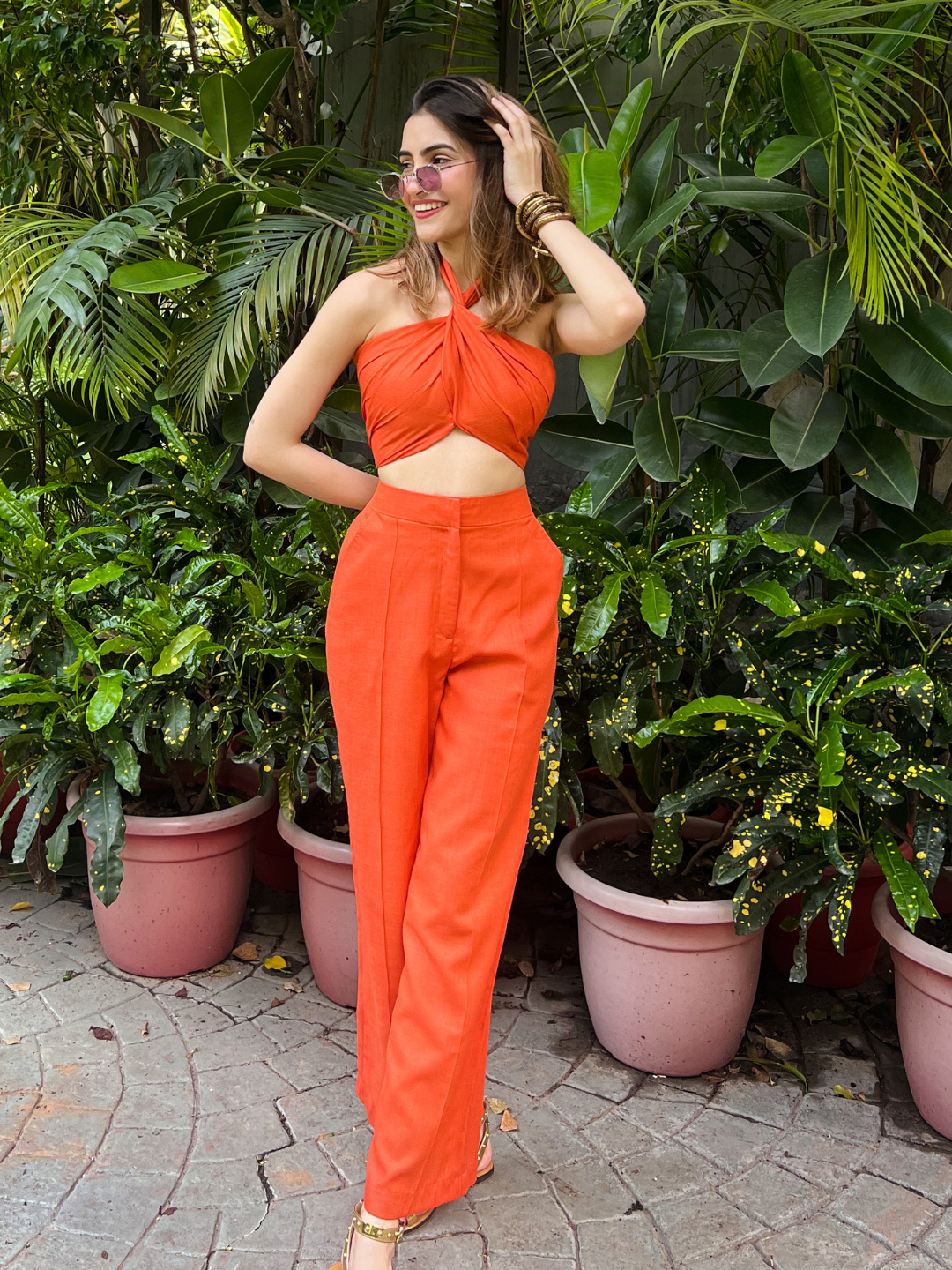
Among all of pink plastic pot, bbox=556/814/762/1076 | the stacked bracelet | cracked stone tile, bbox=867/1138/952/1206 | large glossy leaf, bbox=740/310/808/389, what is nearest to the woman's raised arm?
the stacked bracelet

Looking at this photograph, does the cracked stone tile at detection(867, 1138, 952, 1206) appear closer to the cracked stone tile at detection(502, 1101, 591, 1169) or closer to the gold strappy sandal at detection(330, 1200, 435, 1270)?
the cracked stone tile at detection(502, 1101, 591, 1169)

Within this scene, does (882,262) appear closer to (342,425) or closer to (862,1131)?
(342,425)

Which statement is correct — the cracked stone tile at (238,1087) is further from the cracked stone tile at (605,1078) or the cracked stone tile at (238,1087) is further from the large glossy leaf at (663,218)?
the large glossy leaf at (663,218)

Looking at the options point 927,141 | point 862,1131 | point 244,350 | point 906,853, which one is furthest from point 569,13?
point 862,1131

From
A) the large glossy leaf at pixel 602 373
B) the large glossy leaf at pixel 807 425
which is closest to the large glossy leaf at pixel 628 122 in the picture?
the large glossy leaf at pixel 602 373

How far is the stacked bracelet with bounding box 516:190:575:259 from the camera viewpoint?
1.63 meters

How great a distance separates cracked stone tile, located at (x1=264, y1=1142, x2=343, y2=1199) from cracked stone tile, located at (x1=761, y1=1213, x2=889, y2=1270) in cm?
80

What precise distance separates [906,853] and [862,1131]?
0.75 metres

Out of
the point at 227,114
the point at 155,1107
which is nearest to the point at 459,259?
the point at 227,114

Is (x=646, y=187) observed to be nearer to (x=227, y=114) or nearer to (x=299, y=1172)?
(x=227, y=114)

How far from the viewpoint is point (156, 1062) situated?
2438 mm

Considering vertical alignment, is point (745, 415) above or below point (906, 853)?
above

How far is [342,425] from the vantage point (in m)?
2.89

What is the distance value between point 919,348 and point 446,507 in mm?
1251
